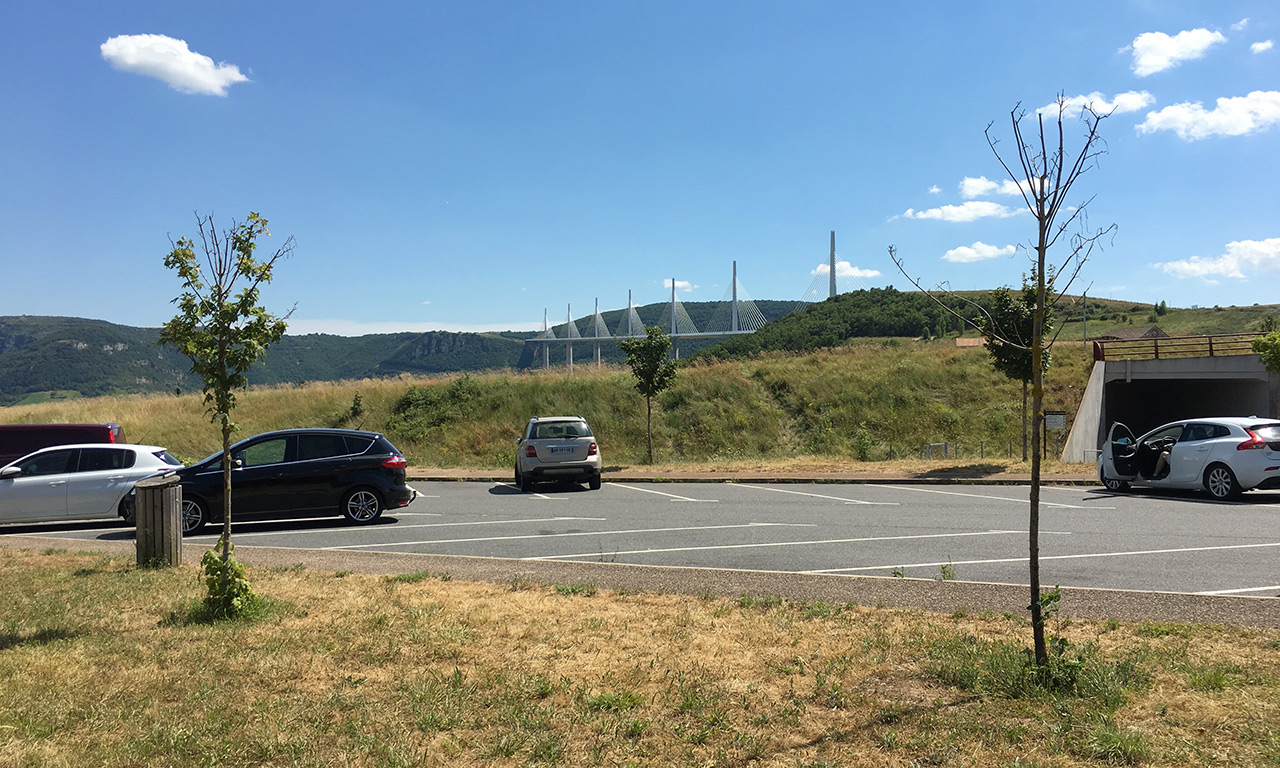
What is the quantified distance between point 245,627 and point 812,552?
6039 millimetres

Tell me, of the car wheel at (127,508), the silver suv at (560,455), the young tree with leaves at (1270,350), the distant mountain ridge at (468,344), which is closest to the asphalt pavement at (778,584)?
the car wheel at (127,508)

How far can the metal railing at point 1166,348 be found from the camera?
28.0m

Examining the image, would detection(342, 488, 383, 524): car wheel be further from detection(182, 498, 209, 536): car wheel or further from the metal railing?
the metal railing

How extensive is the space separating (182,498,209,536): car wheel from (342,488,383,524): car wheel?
203cm

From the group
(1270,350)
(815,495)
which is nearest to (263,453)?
(815,495)

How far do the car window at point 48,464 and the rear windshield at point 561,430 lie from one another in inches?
334

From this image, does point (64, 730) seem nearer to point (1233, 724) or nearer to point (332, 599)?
point (332, 599)

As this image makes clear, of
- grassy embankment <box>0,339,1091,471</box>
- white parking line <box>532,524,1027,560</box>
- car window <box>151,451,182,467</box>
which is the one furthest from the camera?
grassy embankment <box>0,339,1091,471</box>

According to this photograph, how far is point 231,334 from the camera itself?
6.75 metres

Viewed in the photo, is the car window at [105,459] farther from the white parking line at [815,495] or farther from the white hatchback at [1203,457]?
the white hatchback at [1203,457]

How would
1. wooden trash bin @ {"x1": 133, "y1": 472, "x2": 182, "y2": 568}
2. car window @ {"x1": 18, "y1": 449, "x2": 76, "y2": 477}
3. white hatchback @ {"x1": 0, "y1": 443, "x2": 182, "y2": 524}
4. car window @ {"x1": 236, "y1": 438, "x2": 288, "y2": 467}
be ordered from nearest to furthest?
wooden trash bin @ {"x1": 133, "y1": 472, "x2": 182, "y2": 568}, car window @ {"x1": 236, "y1": 438, "x2": 288, "y2": 467}, white hatchback @ {"x1": 0, "y1": 443, "x2": 182, "y2": 524}, car window @ {"x1": 18, "y1": 449, "x2": 76, "y2": 477}

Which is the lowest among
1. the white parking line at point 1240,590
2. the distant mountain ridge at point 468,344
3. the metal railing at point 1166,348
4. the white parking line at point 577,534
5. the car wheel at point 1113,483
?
the white parking line at point 577,534

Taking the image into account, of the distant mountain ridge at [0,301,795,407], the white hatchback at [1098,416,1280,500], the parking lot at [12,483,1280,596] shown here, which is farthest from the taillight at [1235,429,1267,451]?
the distant mountain ridge at [0,301,795,407]

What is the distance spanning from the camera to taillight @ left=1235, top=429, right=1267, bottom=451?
13.5m
